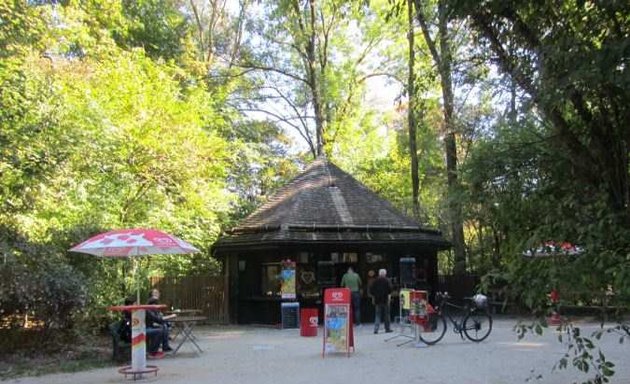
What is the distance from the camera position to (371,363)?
1081cm

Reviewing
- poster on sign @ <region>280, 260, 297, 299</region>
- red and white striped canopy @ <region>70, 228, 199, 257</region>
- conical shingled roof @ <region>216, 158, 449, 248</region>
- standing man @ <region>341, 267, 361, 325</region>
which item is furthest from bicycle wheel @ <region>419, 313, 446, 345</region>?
red and white striped canopy @ <region>70, 228, 199, 257</region>

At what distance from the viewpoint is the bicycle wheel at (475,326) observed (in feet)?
45.2

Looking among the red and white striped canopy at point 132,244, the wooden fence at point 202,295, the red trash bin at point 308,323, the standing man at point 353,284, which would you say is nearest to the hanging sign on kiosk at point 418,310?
the red trash bin at point 308,323

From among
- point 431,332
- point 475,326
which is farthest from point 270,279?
point 475,326

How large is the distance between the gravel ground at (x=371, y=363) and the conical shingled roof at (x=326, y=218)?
4.95 m

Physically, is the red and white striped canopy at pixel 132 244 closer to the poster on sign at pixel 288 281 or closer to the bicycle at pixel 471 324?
the bicycle at pixel 471 324

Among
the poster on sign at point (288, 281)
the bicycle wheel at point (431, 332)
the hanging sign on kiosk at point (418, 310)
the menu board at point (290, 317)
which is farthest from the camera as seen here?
the poster on sign at point (288, 281)

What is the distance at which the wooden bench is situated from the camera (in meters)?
11.5

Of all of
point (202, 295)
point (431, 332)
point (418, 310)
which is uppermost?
point (202, 295)

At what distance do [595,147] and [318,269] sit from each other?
14.6 meters

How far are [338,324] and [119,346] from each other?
13.3 ft

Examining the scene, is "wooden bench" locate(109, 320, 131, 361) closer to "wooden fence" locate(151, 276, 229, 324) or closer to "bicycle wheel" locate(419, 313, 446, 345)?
"bicycle wheel" locate(419, 313, 446, 345)

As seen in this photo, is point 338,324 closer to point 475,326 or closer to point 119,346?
point 475,326

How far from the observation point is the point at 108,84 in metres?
18.2
